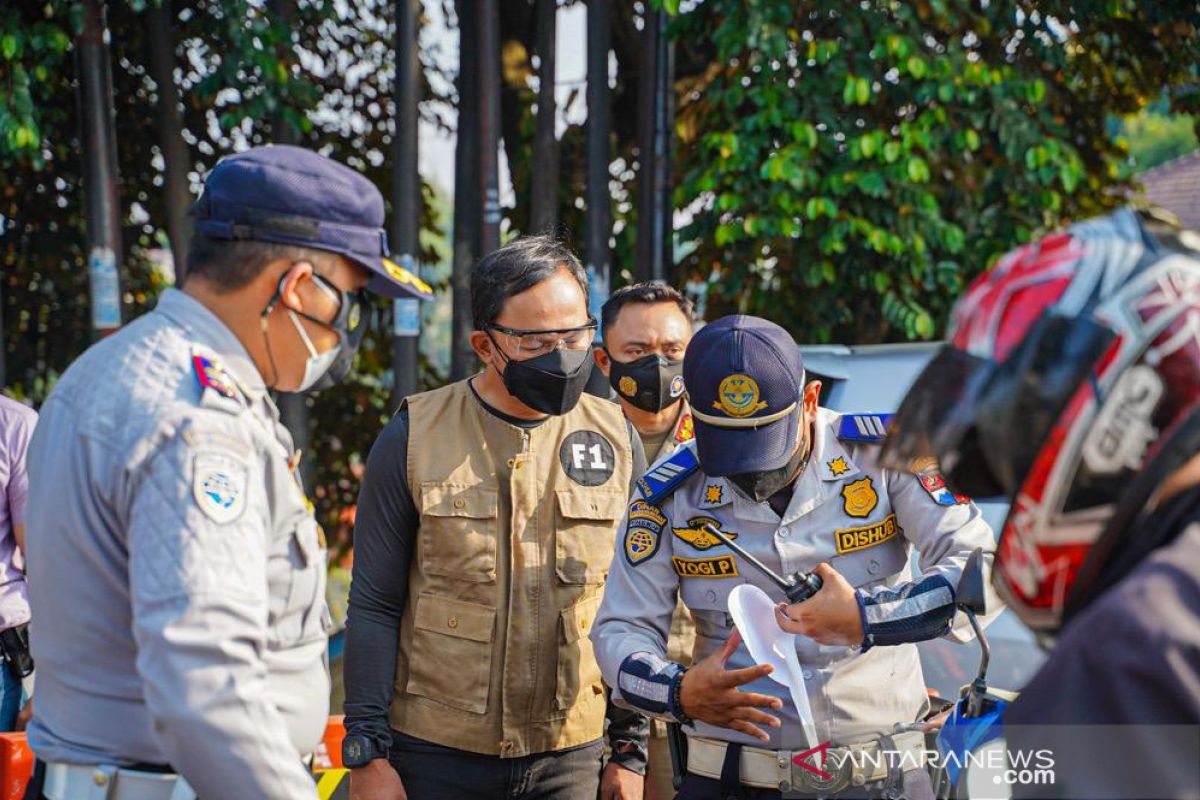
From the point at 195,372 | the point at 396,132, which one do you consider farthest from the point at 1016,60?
the point at 195,372

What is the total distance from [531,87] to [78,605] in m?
5.66

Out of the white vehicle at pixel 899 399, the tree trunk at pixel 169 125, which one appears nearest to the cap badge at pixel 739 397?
the white vehicle at pixel 899 399

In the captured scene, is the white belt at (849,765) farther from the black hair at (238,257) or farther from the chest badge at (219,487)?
the black hair at (238,257)

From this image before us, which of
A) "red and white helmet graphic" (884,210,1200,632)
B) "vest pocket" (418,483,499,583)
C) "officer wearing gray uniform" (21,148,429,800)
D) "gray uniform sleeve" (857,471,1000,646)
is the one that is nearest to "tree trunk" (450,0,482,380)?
"vest pocket" (418,483,499,583)

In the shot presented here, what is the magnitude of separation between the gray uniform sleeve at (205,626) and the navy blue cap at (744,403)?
1049 mm

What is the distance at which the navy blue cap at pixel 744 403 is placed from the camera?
8.20ft

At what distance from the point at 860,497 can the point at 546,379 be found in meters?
0.87

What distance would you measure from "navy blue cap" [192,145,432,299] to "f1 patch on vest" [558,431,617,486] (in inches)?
46.3

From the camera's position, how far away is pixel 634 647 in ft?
8.19

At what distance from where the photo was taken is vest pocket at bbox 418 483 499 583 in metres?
2.95

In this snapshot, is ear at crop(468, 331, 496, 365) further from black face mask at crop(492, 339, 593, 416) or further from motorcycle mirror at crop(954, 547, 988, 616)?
motorcycle mirror at crop(954, 547, 988, 616)

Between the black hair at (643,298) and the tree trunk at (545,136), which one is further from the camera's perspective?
the tree trunk at (545,136)

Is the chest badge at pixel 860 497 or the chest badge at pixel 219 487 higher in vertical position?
the chest badge at pixel 219 487

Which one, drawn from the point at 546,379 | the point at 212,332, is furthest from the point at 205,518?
the point at 546,379
